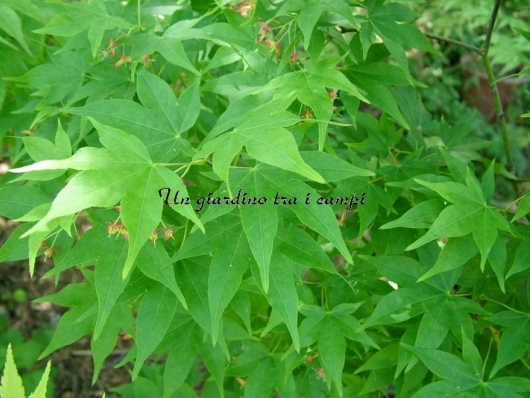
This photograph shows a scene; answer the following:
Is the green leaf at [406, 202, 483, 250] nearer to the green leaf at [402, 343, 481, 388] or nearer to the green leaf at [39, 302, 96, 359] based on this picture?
the green leaf at [402, 343, 481, 388]

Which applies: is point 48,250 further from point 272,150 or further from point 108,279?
point 272,150

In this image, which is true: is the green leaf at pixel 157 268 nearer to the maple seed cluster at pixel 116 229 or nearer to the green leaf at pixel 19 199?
the maple seed cluster at pixel 116 229

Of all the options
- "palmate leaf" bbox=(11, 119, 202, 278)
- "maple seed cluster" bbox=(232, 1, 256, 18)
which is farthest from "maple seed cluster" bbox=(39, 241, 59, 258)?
"maple seed cluster" bbox=(232, 1, 256, 18)

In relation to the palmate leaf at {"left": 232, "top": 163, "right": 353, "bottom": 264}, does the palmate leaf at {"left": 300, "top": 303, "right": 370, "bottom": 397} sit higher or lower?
lower

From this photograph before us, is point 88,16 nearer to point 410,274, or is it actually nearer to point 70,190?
point 70,190

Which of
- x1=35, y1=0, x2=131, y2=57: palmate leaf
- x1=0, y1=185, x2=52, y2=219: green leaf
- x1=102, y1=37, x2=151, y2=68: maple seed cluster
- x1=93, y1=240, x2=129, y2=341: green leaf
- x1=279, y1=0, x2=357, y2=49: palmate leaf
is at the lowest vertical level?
x1=0, y1=185, x2=52, y2=219: green leaf

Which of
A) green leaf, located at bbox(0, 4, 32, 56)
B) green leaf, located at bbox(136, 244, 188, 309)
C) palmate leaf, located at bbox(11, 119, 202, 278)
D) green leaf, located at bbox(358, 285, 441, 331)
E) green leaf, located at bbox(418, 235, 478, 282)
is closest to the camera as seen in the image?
palmate leaf, located at bbox(11, 119, 202, 278)

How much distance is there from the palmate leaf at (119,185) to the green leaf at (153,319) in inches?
11.3

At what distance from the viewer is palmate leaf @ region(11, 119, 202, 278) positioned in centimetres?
92

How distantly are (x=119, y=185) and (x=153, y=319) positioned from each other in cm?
37

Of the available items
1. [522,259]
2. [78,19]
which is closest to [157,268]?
[78,19]

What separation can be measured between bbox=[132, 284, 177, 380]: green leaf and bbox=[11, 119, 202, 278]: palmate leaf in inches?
11.3

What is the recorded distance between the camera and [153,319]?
3.97 ft

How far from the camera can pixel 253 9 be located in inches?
55.7
